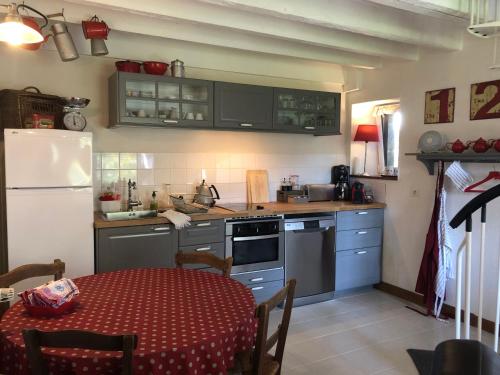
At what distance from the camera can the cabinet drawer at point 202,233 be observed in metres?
3.51

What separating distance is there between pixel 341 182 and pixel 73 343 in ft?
12.9

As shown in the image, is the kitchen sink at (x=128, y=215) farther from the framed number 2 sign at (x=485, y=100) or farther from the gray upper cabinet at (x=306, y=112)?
the framed number 2 sign at (x=485, y=100)

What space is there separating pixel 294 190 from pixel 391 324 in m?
1.69

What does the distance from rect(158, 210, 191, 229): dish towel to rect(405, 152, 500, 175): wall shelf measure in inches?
86.5

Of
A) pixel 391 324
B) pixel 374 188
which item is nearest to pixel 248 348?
pixel 391 324

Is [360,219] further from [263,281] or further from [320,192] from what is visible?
[263,281]

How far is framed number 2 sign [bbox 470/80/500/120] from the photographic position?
11.2 ft

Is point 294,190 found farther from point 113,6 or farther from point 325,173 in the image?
point 113,6

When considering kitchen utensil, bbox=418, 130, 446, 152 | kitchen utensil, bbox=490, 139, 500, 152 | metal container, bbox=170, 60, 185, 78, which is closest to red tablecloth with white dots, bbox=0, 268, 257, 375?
metal container, bbox=170, 60, 185, 78

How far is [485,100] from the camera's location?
351cm

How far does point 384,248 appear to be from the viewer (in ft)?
14.9

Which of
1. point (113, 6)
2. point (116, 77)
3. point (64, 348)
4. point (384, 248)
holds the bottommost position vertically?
point (384, 248)

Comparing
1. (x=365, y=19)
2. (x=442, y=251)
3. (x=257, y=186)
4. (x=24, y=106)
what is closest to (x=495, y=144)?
(x=442, y=251)

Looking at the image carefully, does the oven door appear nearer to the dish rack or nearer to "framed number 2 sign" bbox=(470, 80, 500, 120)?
the dish rack
